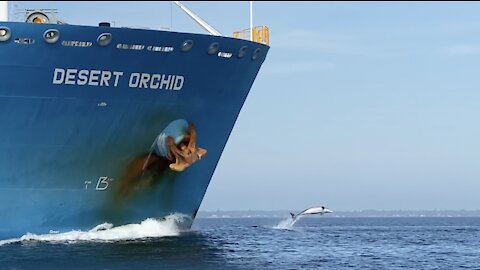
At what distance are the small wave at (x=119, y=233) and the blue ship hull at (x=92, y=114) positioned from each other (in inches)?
11.0

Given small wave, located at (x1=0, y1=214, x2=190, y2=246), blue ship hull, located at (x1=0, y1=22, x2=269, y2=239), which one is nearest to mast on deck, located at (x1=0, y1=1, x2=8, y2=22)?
blue ship hull, located at (x1=0, y1=22, x2=269, y2=239)

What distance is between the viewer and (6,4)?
33.7 meters

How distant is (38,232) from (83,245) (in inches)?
68.3

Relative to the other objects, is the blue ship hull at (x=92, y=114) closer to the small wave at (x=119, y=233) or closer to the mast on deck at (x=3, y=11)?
the small wave at (x=119, y=233)

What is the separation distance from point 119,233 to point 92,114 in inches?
209

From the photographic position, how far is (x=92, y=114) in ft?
105

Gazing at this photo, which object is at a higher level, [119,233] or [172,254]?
[119,233]

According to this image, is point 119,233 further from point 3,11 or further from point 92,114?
point 3,11

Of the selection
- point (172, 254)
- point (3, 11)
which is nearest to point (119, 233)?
point (172, 254)

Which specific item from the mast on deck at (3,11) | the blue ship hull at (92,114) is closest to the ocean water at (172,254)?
the blue ship hull at (92,114)

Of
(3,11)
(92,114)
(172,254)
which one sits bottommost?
(172,254)

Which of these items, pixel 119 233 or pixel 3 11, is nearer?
pixel 3 11

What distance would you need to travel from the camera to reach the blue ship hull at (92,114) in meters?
30.8

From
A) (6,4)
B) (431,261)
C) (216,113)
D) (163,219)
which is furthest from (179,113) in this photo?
(431,261)
